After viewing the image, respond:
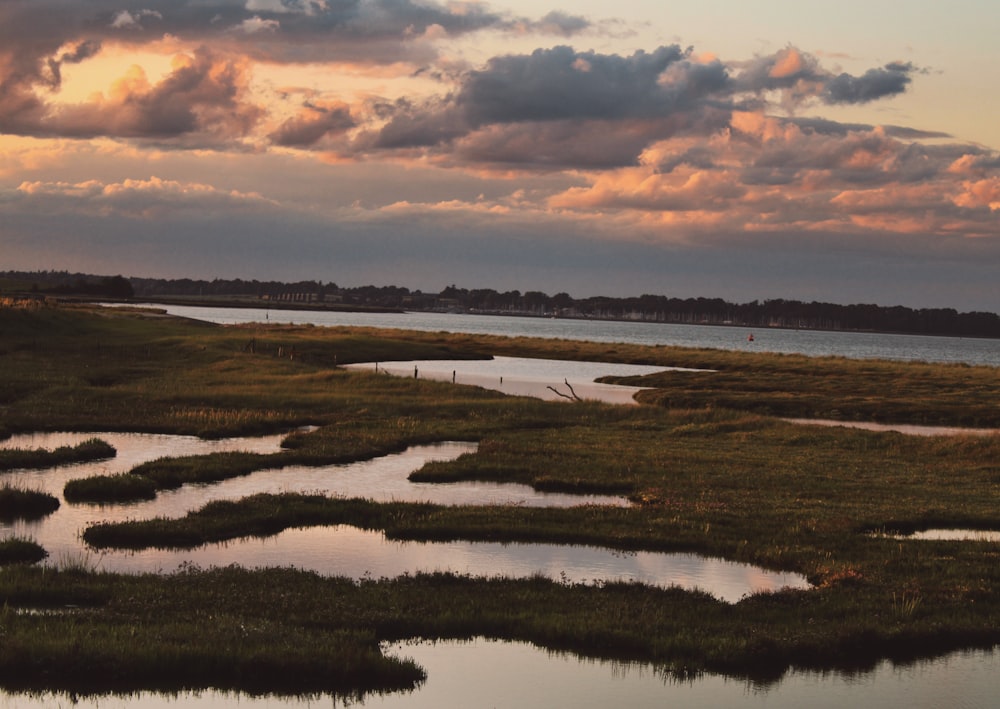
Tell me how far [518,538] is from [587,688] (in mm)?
12302

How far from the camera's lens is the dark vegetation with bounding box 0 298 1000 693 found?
1831cm

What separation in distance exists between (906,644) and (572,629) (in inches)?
280

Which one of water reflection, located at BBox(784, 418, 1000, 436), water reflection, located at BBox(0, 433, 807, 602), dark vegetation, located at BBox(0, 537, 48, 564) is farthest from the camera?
water reflection, located at BBox(784, 418, 1000, 436)

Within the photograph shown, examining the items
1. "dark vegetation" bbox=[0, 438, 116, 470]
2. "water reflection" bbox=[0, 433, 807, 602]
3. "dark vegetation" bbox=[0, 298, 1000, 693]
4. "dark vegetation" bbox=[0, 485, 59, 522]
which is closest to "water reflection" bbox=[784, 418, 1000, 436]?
"dark vegetation" bbox=[0, 298, 1000, 693]

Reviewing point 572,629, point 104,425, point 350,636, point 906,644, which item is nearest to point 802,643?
point 906,644

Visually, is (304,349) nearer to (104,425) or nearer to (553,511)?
(104,425)

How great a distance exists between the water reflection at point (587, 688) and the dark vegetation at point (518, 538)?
0.47 meters

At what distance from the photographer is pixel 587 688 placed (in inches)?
713

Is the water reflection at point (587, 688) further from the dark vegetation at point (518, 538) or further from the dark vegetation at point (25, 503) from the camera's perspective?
the dark vegetation at point (25, 503)

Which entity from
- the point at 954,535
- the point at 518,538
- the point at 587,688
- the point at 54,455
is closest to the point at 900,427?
the point at 954,535

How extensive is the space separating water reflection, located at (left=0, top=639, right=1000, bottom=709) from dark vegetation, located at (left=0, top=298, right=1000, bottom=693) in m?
0.47

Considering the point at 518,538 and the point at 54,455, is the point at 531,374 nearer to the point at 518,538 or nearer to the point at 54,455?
the point at 54,455

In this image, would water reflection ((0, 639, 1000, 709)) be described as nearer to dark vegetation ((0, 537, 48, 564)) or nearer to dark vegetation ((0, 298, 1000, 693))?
dark vegetation ((0, 298, 1000, 693))

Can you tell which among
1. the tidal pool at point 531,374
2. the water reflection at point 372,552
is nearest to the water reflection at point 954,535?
the water reflection at point 372,552
